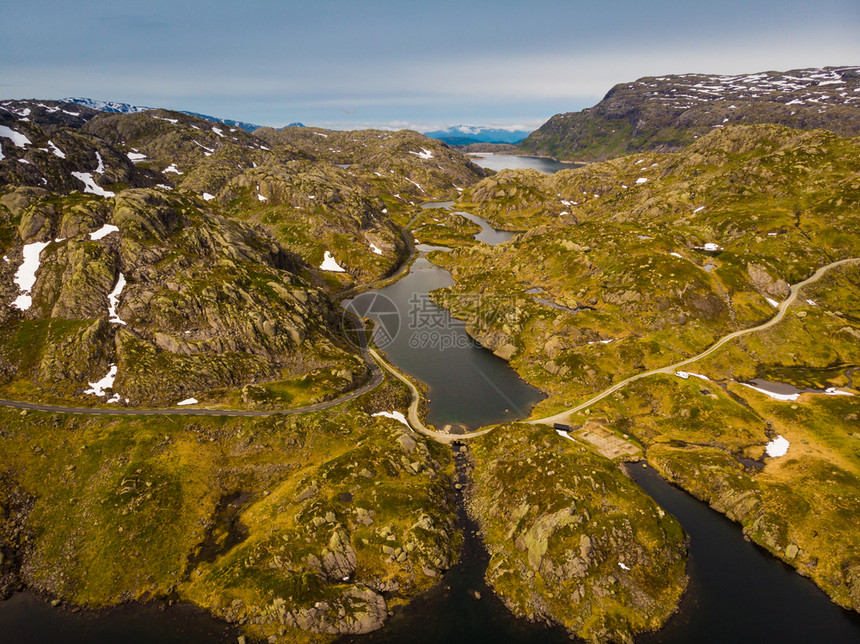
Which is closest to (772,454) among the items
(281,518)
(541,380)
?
(541,380)

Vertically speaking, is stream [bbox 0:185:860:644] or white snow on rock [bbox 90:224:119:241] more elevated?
white snow on rock [bbox 90:224:119:241]

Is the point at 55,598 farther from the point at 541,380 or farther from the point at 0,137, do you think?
the point at 0,137

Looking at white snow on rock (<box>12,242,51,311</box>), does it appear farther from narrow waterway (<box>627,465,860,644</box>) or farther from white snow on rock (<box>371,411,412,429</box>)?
narrow waterway (<box>627,465,860,644</box>)

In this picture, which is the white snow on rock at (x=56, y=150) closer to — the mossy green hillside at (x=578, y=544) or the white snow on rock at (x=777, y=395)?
the mossy green hillside at (x=578, y=544)


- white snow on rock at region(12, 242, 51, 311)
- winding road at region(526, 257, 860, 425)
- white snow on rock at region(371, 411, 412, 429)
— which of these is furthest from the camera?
white snow on rock at region(12, 242, 51, 311)

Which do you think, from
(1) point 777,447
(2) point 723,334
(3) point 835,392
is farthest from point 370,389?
(3) point 835,392

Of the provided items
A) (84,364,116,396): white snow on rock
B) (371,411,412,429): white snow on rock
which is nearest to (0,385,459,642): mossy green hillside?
(371,411,412,429): white snow on rock
